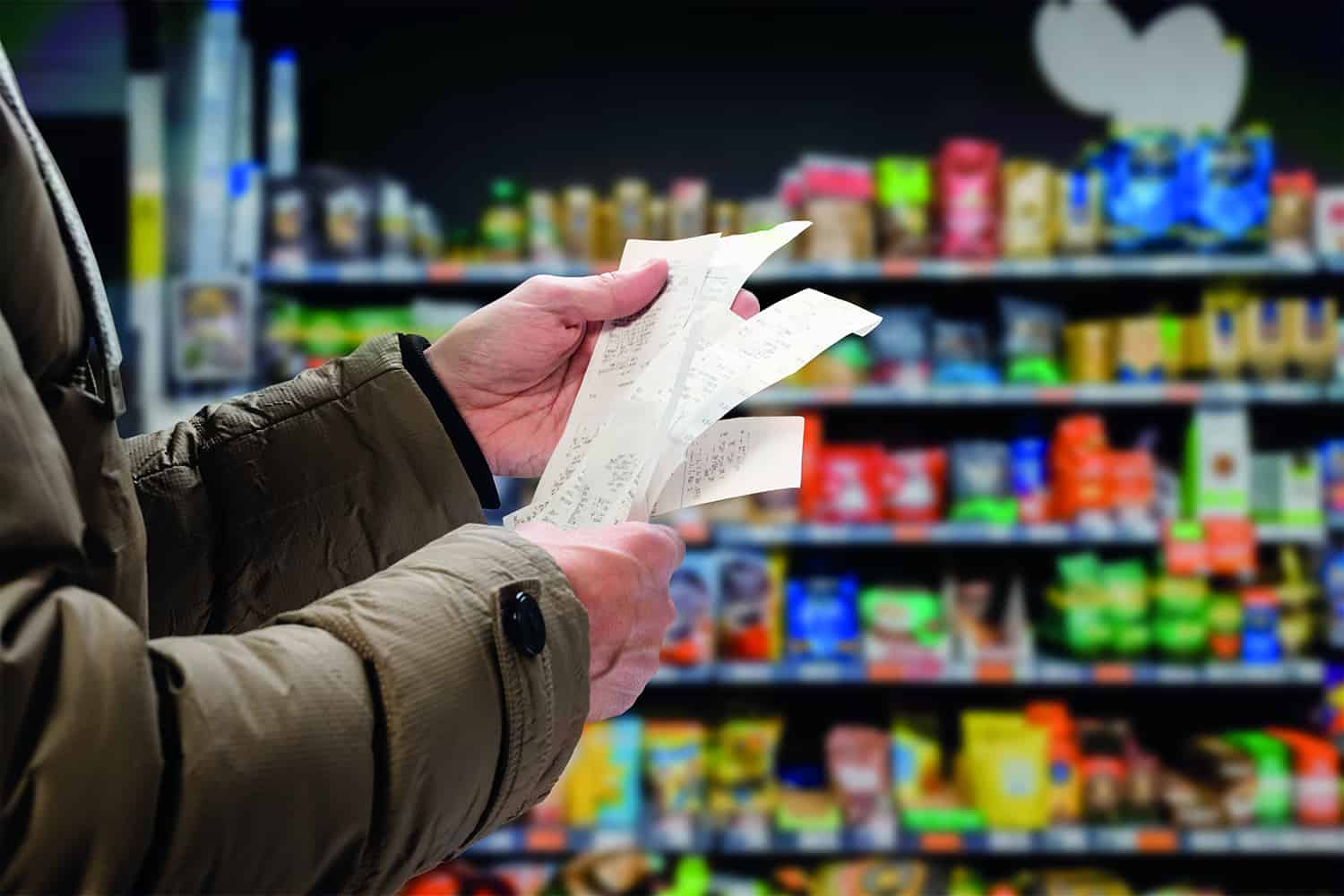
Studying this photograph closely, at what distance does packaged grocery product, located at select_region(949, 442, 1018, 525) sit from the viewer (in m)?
2.83

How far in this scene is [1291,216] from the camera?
279 centimetres

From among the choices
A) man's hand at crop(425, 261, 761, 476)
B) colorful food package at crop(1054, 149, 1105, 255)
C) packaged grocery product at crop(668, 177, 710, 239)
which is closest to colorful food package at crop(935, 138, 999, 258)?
colorful food package at crop(1054, 149, 1105, 255)

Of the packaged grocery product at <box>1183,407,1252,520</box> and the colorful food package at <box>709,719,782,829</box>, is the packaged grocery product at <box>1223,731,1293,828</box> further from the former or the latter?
the colorful food package at <box>709,719,782,829</box>

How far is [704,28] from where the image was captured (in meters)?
3.27

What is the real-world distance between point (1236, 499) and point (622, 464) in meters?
2.35

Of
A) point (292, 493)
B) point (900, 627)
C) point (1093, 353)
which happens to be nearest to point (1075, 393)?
point (1093, 353)

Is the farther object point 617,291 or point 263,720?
point 617,291

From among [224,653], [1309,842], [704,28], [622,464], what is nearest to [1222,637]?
[1309,842]

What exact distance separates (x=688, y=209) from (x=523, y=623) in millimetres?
2311

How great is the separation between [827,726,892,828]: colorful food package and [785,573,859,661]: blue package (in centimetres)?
22

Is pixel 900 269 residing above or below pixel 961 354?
above

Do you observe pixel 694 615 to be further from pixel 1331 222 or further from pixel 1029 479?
pixel 1331 222

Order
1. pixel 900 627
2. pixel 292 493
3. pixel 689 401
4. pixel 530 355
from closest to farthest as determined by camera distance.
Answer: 1. pixel 689 401
2. pixel 292 493
3. pixel 530 355
4. pixel 900 627

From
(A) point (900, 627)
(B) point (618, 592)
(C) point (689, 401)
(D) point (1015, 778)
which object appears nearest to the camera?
(B) point (618, 592)
